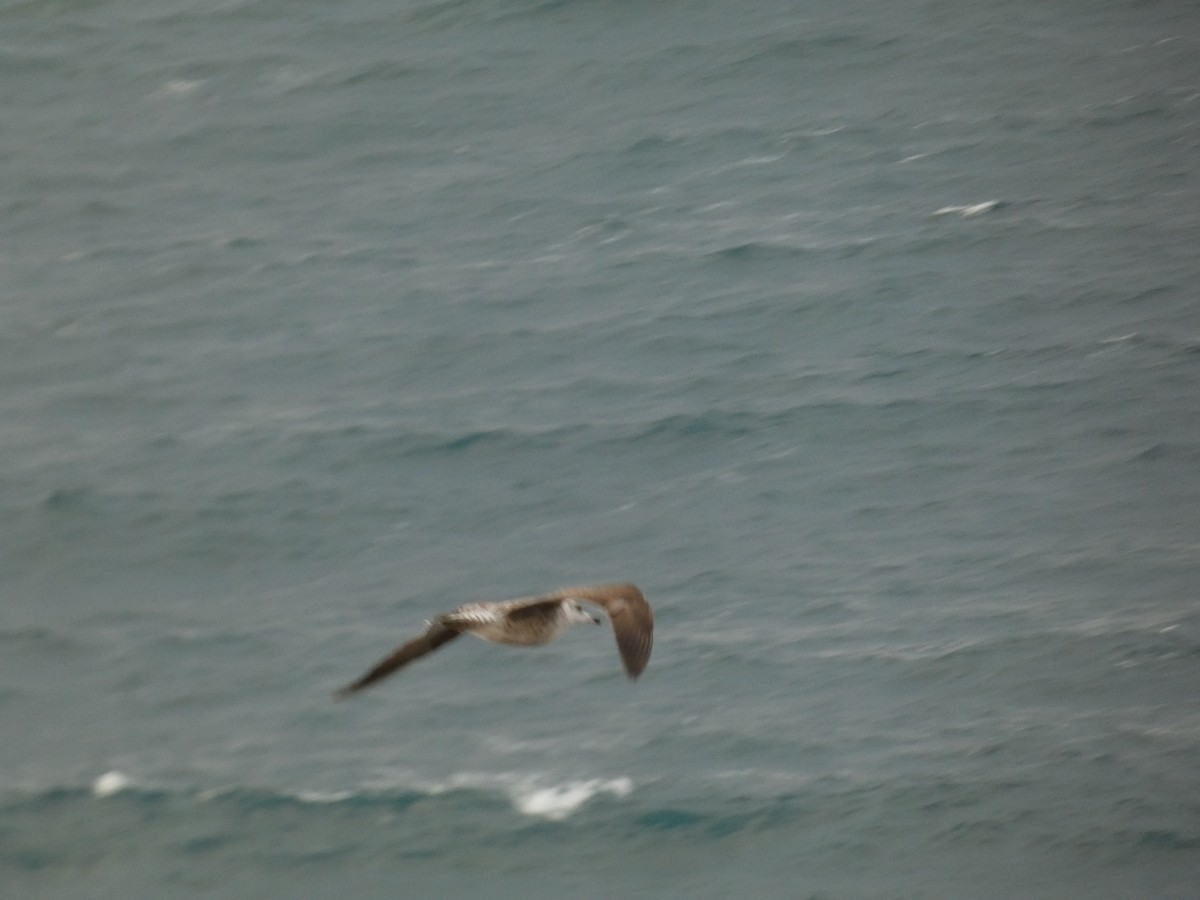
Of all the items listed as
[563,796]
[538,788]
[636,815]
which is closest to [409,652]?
[636,815]

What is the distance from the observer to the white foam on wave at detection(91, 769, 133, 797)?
1132 inches

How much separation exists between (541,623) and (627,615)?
36.7 inches

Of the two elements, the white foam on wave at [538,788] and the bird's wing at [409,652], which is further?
the white foam on wave at [538,788]

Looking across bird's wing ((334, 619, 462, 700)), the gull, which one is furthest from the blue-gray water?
bird's wing ((334, 619, 462, 700))

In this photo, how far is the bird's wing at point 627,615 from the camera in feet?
44.2

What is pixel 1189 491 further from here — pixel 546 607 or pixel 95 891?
pixel 546 607

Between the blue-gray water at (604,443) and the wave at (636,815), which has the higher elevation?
the blue-gray water at (604,443)

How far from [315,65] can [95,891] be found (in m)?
26.6

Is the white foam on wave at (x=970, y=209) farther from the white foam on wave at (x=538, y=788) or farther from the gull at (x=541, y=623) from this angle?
the gull at (x=541, y=623)

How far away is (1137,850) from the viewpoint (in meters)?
24.6

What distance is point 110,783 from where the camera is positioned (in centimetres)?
2897

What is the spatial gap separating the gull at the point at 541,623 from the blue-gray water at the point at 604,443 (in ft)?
35.7

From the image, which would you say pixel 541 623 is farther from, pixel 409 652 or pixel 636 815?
pixel 636 815

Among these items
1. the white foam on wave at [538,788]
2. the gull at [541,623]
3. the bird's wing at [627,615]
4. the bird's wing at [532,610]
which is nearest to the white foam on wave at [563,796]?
the white foam on wave at [538,788]
